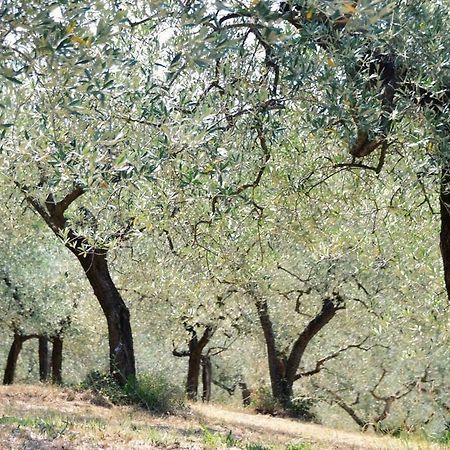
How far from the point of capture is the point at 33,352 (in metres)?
33.5

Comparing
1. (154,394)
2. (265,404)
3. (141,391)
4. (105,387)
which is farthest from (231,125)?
(265,404)

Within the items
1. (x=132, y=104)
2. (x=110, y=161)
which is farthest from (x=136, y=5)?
(x=110, y=161)

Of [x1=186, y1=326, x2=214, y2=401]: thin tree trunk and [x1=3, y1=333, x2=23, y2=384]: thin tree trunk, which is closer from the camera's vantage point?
[x1=186, y1=326, x2=214, y2=401]: thin tree trunk

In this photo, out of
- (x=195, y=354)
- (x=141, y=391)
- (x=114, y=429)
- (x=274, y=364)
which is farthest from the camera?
(x=195, y=354)

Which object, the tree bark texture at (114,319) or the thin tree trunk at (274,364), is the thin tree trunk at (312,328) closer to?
the thin tree trunk at (274,364)

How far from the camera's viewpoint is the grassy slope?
6969mm

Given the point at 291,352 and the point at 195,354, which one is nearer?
the point at 291,352

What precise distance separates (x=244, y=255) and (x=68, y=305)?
15.3 metres

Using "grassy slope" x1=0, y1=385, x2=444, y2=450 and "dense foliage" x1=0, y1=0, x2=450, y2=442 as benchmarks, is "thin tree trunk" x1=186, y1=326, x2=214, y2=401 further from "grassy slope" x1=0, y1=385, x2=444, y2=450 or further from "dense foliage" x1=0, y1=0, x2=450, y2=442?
"dense foliage" x1=0, y1=0, x2=450, y2=442

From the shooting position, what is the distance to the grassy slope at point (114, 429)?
697 centimetres

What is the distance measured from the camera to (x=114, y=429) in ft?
26.8

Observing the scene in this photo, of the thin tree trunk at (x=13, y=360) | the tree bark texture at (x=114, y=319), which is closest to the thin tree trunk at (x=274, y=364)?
the tree bark texture at (x=114, y=319)

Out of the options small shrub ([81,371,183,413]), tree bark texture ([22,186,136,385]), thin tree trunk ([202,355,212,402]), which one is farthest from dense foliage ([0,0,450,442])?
thin tree trunk ([202,355,212,402])

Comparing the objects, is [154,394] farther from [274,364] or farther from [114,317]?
[274,364]
